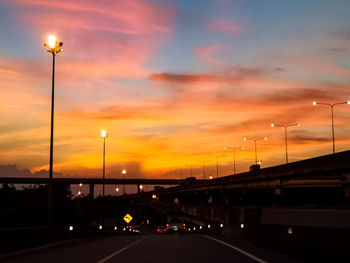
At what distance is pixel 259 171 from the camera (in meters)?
84.6

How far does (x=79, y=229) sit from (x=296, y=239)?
23.0 meters

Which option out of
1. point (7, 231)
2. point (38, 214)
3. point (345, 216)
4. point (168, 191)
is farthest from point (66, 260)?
point (168, 191)

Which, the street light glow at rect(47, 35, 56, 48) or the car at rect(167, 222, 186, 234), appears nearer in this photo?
the street light glow at rect(47, 35, 56, 48)

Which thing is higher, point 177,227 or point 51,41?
point 51,41

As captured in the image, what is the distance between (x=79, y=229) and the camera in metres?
40.5

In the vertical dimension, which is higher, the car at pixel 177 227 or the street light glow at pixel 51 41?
the street light glow at pixel 51 41

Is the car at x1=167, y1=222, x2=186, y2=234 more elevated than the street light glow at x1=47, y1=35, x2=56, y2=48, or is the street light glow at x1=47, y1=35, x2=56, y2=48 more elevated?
the street light glow at x1=47, y1=35, x2=56, y2=48

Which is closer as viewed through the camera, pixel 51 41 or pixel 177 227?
pixel 51 41

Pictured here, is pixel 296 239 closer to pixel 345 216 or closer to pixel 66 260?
pixel 66 260

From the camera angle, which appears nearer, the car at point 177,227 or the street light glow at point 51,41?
the street light glow at point 51,41

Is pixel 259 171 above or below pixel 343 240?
above

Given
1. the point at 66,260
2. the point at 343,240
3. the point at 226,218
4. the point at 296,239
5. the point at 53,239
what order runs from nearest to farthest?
the point at 343,240 < the point at 66,260 < the point at 296,239 < the point at 53,239 < the point at 226,218

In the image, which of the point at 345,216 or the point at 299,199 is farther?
the point at 299,199

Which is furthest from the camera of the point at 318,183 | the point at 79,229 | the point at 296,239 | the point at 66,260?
the point at 318,183
